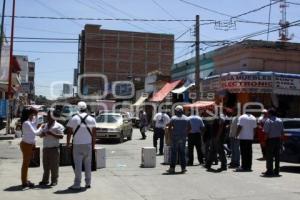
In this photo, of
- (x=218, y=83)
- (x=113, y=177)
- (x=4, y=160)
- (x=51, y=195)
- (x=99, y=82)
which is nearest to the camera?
(x=51, y=195)

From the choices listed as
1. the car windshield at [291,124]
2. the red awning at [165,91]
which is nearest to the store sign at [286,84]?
the car windshield at [291,124]

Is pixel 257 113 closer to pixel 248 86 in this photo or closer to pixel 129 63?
pixel 248 86

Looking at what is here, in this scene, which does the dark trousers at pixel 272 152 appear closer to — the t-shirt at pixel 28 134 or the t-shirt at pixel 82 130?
the t-shirt at pixel 82 130

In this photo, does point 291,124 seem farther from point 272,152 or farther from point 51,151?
point 51,151

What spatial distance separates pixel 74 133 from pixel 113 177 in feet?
7.69

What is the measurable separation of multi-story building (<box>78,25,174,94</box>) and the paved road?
374 ft

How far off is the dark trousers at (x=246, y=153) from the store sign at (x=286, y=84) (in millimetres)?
17421

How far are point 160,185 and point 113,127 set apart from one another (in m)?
15.6

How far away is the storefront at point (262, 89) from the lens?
104ft

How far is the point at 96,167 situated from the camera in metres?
14.8

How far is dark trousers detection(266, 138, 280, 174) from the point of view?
45.5 feet

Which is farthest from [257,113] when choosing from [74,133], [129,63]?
[129,63]

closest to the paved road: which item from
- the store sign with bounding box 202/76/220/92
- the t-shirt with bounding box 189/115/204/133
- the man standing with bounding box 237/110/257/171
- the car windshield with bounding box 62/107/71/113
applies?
the man standing with bounding box 237/110/257/171

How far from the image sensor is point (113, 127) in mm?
27516
